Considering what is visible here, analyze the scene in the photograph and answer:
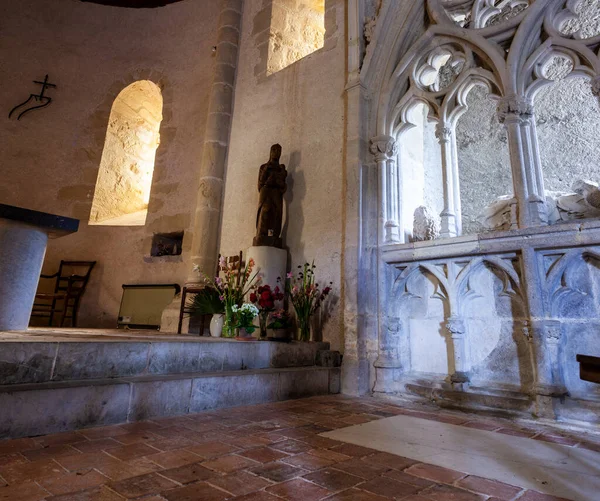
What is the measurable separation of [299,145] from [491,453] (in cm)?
416

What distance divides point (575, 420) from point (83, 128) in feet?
27.7

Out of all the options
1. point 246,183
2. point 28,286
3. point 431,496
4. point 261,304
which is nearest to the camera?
point 431,496

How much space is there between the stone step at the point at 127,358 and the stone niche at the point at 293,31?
179 inches

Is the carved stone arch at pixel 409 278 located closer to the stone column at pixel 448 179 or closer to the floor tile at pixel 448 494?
the stone column at pixel 448 179

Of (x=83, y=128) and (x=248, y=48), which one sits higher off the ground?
(x=248, y=48)

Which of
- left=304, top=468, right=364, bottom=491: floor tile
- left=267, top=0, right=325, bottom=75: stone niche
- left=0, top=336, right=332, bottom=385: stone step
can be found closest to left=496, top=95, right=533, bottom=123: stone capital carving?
left=0, top=336, right=332, bottom=385: stone step

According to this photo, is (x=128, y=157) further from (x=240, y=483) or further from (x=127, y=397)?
(x=240, y=483)

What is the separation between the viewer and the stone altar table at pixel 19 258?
2.82m

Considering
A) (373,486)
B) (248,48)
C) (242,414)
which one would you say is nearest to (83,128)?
(248,48)

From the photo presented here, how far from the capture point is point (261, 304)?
389 cm

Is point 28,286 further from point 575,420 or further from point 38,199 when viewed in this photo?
point 38,199

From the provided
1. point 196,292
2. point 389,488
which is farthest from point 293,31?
point 389,488

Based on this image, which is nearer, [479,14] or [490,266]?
[490,266]

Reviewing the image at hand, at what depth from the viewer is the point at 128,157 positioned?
308 inches
